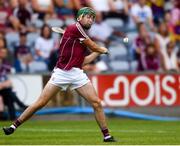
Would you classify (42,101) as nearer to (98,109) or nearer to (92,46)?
(98,109)

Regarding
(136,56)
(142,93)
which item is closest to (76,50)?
(142,93)

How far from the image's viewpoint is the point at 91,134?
607 inches

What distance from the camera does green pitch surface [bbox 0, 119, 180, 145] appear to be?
13.0 m

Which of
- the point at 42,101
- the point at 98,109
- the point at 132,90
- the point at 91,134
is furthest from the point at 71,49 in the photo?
the point at 132,90

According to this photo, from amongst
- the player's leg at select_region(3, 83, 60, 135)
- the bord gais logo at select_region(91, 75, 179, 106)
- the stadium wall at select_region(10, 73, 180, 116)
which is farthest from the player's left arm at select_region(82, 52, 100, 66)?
the bord gais logo at select_region(91, 75, 179, 106)

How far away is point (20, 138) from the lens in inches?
551

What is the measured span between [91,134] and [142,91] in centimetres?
649

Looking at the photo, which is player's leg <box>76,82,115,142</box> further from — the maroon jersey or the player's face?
the player's face

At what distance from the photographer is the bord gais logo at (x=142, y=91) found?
71.1ft

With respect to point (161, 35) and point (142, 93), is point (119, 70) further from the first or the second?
point (161, 35)

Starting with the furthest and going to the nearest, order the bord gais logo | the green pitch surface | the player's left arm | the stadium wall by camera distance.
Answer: the bord gais logo → the stadium wall → the player's left arm → the green pitch surface

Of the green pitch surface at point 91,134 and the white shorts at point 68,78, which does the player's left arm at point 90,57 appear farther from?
the green pitch surface at point 91,134

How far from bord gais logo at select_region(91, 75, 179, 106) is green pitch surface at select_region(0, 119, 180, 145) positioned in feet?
3.55

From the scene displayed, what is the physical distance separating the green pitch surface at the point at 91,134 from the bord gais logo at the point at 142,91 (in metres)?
1.08
